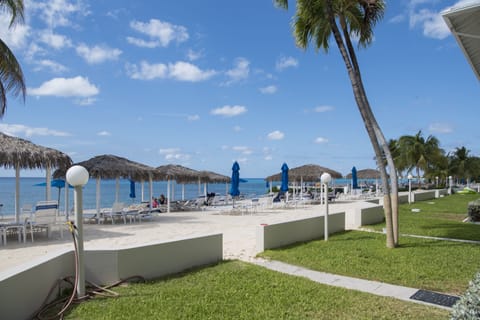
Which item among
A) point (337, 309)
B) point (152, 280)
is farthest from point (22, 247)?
point (337, 309)

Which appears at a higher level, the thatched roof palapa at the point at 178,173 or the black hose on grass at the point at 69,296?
the thatched roof palapa at the point at 178,173

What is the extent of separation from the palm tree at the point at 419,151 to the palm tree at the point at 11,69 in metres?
40.1

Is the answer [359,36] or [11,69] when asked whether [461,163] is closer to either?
[359,36]

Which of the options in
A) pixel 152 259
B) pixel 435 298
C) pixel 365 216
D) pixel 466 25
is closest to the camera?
pixel 466 25

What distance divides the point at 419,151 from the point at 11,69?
41.4 metres

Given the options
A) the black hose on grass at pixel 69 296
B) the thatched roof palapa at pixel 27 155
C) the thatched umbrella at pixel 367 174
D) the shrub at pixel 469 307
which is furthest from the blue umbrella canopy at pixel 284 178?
the shrub at pixel 469 307

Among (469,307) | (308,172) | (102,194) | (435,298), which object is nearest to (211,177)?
(308,172)

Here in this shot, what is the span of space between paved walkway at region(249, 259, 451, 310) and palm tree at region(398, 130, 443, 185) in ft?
128

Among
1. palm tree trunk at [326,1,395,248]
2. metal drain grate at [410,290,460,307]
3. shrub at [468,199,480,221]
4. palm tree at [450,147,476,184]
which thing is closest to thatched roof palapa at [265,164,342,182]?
shrub at [468,199,480,221]

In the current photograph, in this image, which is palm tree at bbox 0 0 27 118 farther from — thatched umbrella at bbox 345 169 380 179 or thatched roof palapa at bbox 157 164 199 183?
thatched umbrella at bbox 345 169 380 179

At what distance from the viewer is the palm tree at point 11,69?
29.8 ft

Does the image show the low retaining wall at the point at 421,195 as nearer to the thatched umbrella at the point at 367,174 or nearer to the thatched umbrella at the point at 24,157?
the thatched umbrella at the point at 367,174

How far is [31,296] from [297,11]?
808 cm

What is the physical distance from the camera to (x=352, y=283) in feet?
16.9
